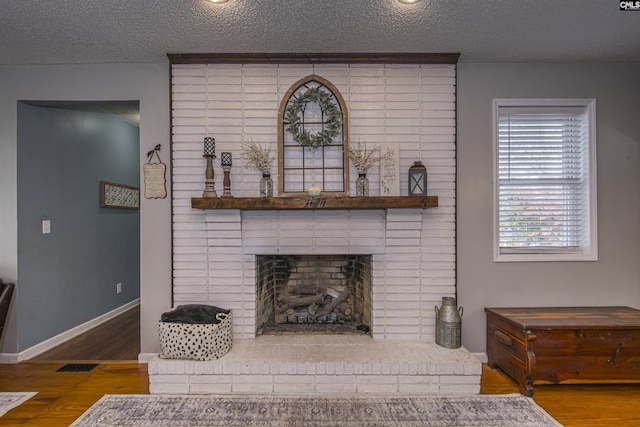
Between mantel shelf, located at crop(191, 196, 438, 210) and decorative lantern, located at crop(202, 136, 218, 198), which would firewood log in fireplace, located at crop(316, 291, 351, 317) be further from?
decorative lantern, located at crop(202, 136, 218, 198)

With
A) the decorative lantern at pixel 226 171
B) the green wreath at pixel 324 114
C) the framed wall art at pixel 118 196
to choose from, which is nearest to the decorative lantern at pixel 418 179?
the green wreath at pixel 324 114

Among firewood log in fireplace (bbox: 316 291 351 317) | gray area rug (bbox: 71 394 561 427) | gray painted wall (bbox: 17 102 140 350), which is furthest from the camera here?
firewood log in fireplace (bbox: 316 291 351 317)

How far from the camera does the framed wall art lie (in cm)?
388

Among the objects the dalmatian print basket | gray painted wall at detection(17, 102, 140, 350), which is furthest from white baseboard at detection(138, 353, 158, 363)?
gray painted wall at detection(17, 102, 140, 350)

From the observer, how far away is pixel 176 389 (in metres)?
2.34

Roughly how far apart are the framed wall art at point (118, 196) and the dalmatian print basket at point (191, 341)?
2189 mm

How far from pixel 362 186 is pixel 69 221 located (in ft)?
9.54

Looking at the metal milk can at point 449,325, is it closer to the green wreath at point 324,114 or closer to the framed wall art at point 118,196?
the green wreath at point 324,114

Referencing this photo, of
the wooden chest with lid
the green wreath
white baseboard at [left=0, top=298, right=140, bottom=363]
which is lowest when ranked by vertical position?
white baseboard at [left=0, top=298, right=140, bottom=363]

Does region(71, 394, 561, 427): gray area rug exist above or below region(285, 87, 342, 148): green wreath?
below

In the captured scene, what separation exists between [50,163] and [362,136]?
2.86 metres

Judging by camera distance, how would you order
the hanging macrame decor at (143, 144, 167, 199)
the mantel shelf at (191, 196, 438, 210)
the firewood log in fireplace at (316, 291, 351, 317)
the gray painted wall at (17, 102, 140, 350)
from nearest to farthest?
1. the mantel shelf at (191, 196, 438, 210)
2. the hanging macrame decor at (143, 144, 167, 199)
3. the gray painted wall at (17, 102, 140, 350)
4. the firewood log in fireplace at (316, 291, 351, 317)

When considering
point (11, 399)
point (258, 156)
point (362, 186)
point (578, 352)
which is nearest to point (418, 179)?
point (362, 186)

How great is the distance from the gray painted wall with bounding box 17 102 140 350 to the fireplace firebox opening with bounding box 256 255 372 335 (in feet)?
6.49
